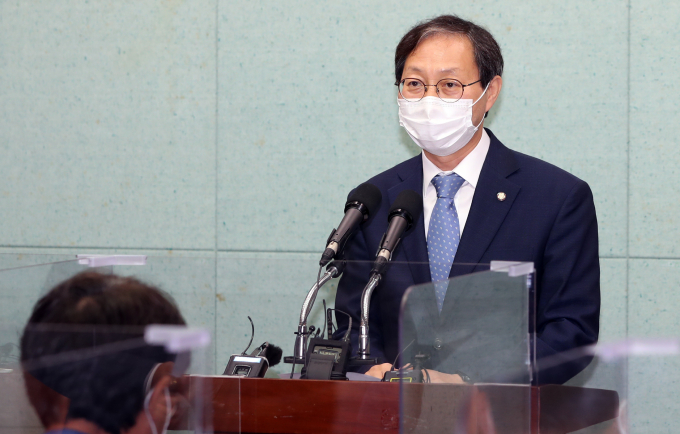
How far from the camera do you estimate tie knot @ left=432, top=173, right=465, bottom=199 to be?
198 centimetres

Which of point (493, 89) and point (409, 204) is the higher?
point (493, 89)

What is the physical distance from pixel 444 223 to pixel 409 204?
0.35 m

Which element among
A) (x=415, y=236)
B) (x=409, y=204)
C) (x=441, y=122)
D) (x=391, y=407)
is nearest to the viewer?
(x=391, y=407)

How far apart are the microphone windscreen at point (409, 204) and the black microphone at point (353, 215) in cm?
7

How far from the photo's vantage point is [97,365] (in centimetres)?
114

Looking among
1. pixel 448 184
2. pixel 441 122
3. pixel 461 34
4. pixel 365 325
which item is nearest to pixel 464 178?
pixel 448 184

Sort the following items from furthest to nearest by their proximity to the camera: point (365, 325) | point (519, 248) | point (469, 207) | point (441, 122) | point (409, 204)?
point (441, 122), point (469, 207), point (519, 248), point (409, 204), point (365, 325)

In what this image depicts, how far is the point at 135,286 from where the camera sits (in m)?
1.25

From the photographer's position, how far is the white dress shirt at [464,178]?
6.45 feet

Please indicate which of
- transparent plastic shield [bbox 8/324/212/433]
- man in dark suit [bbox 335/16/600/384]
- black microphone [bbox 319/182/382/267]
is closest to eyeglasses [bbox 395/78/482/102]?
man in dark suit [bbox 335/16/600/384]

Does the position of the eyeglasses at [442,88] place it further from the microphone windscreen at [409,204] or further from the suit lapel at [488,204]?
the microphone windscreen at [409,204]

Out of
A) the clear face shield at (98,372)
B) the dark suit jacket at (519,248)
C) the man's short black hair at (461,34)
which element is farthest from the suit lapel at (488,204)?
the clear face shield at (98,372)

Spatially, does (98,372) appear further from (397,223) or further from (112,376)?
(397,223)

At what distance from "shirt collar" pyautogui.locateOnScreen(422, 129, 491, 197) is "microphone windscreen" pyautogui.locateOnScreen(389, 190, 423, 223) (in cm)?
48
